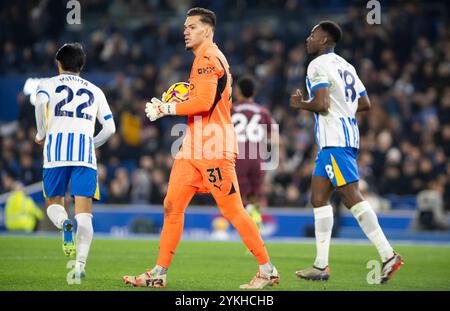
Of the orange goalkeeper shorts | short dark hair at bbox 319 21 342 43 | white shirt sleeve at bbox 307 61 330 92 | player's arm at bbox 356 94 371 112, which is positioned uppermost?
short dark hair at bbox 319 21 342 43

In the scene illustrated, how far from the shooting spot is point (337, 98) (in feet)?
28.6

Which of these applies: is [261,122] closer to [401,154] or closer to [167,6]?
[401,154]

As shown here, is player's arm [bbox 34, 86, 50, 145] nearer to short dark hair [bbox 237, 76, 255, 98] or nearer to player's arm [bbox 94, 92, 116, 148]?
player's arm [bbox 94, 92, 116, 148]

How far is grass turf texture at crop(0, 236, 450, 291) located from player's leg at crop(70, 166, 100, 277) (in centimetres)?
30

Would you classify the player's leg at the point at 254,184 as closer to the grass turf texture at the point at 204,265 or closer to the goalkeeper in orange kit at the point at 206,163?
the grass turf texture at the point at 204,265

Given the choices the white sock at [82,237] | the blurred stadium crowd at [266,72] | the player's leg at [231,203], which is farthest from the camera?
the blurred stadium crowd at [266,72]

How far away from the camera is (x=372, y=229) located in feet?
27.9

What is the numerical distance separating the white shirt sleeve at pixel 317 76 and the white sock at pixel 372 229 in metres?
1.28

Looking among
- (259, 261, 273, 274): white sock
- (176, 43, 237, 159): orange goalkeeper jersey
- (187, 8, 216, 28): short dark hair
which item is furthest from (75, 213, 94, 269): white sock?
(187, 8, 216, 28): short dark hair

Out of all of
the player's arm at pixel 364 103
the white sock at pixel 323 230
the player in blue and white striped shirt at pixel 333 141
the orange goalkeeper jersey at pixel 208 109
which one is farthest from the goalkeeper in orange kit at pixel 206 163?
the player's arm at pixel 364 103

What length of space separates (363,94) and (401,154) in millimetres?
10022

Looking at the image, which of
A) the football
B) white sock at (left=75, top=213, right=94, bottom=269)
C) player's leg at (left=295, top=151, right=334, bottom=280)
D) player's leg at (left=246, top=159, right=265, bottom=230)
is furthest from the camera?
player's leg at (left=246, top=159, right=265, bottom=230)

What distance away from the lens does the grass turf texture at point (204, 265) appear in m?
8.19

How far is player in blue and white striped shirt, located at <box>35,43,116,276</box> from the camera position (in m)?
8.13
